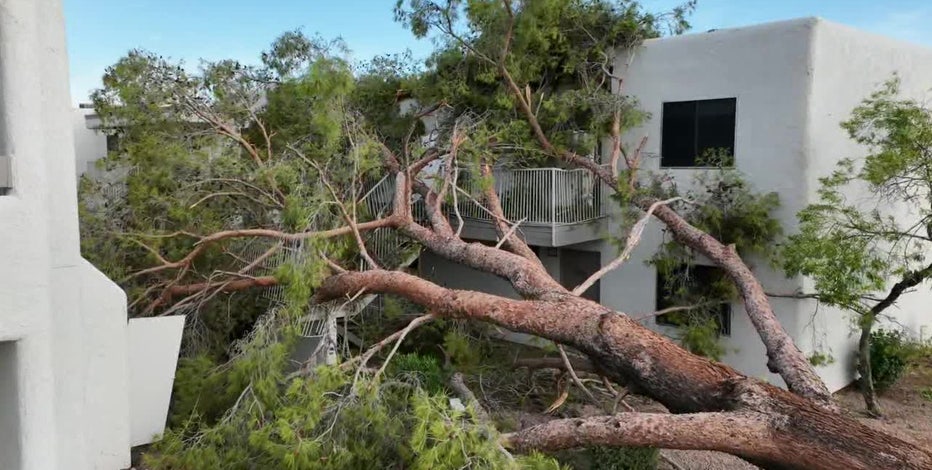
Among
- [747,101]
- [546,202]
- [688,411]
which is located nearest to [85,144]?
[546,202]

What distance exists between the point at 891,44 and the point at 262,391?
40.3 feet

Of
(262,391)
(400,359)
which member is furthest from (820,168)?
(262,391)

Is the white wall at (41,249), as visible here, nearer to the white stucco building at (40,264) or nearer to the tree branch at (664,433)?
the white stucco building at (40,264)

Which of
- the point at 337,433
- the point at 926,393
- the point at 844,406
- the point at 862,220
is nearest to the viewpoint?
the point at 337,433

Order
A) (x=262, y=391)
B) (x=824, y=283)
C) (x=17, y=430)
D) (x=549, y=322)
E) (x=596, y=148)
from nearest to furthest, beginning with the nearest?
1. (x=17, y=430)
2. (x=262, y=391)
3. (x=549, y=322)
4. (x=824, y=283)
5. (x=596, y=148)

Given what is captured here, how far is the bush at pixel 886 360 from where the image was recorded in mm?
11688

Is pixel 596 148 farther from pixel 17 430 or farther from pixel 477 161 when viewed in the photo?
pixel 17 430

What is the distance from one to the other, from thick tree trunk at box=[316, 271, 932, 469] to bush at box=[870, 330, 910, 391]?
244 inches

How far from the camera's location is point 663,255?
38.8 feet

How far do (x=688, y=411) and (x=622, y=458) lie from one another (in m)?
1.56

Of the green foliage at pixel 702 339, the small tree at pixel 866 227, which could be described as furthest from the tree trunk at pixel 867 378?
the green foliage at pixel 702 339

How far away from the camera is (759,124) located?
1109 cm

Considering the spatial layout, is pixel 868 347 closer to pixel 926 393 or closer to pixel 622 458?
pixel 926 393

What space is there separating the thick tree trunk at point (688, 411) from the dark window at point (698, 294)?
13.6ft
